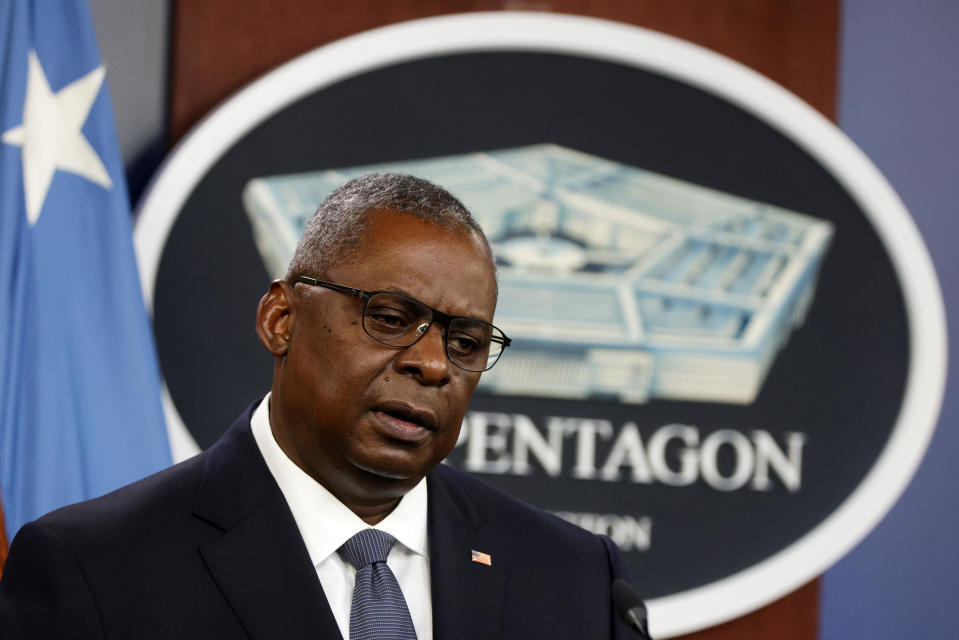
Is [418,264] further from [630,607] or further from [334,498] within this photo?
[630,607]

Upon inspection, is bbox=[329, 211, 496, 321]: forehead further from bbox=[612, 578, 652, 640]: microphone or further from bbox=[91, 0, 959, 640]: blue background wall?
bbox=[91, 0, 959, 640]: blue background wall

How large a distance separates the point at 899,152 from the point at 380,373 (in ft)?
7.26

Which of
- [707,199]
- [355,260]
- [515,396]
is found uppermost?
[707,199]

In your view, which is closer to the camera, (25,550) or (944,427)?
(25,550)

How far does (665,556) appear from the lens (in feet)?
9.11

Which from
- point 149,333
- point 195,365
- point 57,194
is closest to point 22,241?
point 57,194

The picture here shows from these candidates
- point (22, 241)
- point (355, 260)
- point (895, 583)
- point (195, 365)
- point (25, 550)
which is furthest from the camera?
point (895, 583)

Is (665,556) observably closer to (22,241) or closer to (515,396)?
(515,396)

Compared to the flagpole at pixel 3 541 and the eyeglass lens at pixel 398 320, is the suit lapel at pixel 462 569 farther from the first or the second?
the flagpole at pixel 3 541

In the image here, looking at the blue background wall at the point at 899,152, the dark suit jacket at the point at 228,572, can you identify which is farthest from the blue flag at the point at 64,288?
the dark suit jacket at the point at 228,572

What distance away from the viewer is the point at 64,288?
240 centimetres

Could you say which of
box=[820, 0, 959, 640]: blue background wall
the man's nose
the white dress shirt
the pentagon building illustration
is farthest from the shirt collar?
box=[820, 0, 959, 640]: blue background wall

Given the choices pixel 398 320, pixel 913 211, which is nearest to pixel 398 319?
pixel 398 320

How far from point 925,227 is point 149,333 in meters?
2.16
